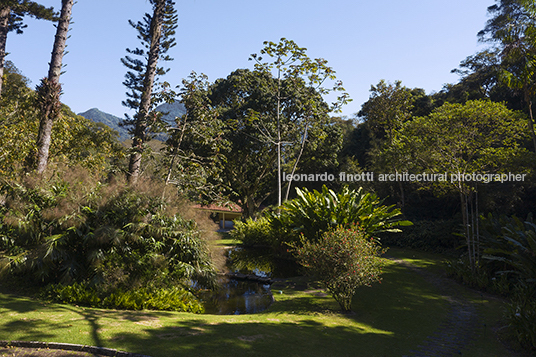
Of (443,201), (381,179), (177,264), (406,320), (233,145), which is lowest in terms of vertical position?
(406,320)

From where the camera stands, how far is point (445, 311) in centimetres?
693

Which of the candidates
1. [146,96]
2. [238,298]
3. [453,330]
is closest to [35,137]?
[146,96]

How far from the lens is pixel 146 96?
982 centimetres

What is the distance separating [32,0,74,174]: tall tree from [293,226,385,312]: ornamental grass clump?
7.26 m

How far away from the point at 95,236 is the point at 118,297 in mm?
1405

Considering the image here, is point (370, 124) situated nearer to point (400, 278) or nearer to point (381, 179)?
point (381, 179)

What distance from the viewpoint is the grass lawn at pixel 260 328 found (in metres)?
4.25

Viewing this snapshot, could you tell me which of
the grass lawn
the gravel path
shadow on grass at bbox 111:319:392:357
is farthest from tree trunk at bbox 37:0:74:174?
the gravel path

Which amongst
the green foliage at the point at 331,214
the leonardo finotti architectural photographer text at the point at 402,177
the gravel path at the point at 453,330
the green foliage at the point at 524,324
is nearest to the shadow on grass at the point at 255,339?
the gravel path at the point at 453,330

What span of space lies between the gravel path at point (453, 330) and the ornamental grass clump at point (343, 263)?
4.69 ft

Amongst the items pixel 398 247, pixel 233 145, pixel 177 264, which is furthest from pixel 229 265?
pixel 233 145

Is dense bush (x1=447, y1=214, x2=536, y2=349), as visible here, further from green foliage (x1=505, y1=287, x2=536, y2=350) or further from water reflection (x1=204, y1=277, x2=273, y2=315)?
water reflection (x1=204, y1=277, x2=273, y2=315)

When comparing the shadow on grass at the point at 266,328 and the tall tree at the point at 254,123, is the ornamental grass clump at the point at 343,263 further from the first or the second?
the tall tree at the point at 254,123

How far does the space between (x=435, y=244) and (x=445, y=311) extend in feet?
29.1
